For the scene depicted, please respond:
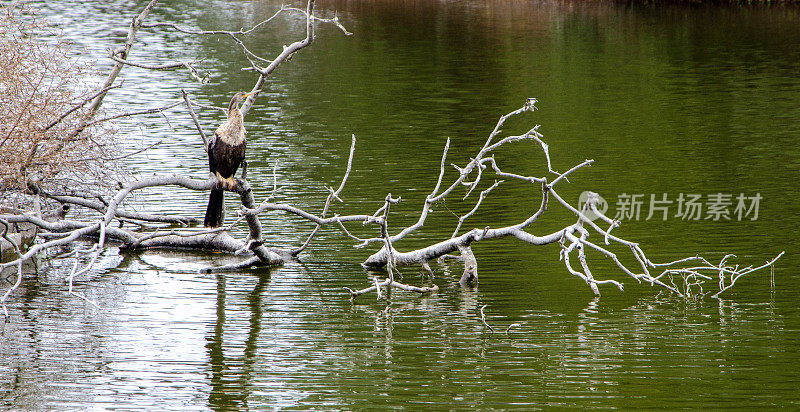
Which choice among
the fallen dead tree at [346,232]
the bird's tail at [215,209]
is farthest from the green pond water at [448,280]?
the bird's tail at [215,209]

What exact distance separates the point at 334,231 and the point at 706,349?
469 cm

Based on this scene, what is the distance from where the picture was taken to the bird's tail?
9.07 m

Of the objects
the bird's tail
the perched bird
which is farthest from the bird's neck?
the bird's tail

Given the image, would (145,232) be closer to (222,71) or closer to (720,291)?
(720,291)

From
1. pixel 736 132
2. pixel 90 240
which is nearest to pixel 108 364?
pixel 90 240

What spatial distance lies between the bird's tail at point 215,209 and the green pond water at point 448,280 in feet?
1.63

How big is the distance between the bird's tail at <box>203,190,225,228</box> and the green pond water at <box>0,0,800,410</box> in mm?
496

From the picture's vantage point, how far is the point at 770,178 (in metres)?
12.9

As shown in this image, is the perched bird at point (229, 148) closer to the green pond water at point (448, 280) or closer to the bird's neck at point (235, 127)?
the bird's neck at point (235, 127)

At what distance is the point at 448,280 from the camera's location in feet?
29.5

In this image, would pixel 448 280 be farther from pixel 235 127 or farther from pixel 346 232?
pixel 235 127

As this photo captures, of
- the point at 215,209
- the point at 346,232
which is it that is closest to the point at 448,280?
the point at 346,232

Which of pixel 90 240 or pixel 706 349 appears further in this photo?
pixel 90 240

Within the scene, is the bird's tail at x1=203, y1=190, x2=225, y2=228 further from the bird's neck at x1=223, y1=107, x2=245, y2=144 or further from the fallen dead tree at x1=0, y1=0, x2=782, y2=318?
the bird's neck at x1=223, y1=107, x2=245, y2=144
